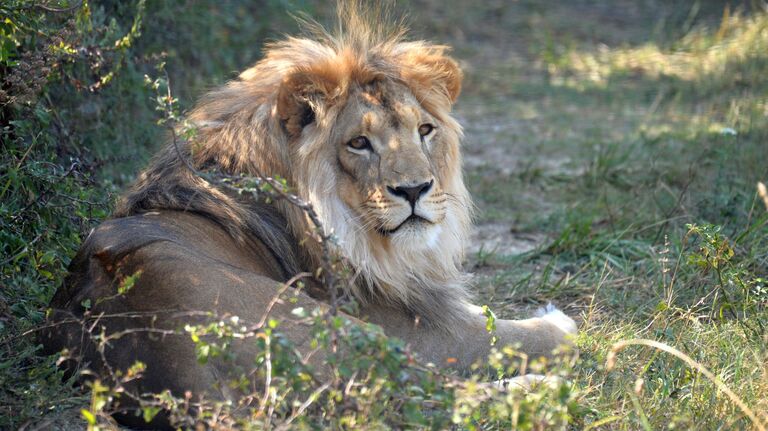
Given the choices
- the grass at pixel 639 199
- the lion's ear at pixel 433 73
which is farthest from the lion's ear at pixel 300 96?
the grass at pixel 639 199

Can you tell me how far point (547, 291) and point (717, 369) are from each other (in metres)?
1.34

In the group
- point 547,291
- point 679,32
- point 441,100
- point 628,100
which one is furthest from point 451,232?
point 679,32

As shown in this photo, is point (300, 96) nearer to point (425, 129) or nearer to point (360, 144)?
point (360, 144)

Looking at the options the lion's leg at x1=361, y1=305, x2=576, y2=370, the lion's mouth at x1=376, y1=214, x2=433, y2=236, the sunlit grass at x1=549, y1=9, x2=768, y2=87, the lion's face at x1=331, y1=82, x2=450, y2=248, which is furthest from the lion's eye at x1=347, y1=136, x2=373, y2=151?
the sunlit grass at x1=549, y1=9, x2=768, y2=87

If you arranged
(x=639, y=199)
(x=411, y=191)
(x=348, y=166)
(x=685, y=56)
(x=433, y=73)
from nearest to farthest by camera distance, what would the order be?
(x=411, y=191) → (x=348, y=166) → (x=433, y=73) → (x=639, y=199) → (x=685, y=56)

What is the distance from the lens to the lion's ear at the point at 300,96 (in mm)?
3896

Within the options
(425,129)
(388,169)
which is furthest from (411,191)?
(425,129)

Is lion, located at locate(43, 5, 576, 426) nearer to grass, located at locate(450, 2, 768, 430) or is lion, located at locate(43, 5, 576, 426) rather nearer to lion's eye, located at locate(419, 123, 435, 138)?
lion's eye, located at locate(419, 123, 435, 138)

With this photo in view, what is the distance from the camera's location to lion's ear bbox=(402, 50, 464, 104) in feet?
13.5

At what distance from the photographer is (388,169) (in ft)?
12.4

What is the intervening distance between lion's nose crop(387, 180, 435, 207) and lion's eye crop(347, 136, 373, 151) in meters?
0.22

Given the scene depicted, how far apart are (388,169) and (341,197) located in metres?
Answer: 0.26

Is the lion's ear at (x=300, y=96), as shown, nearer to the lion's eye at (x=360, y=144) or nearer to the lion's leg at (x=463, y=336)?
the lion's eye at (x=360, y=144)

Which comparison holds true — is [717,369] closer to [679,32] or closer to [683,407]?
[683,407]
